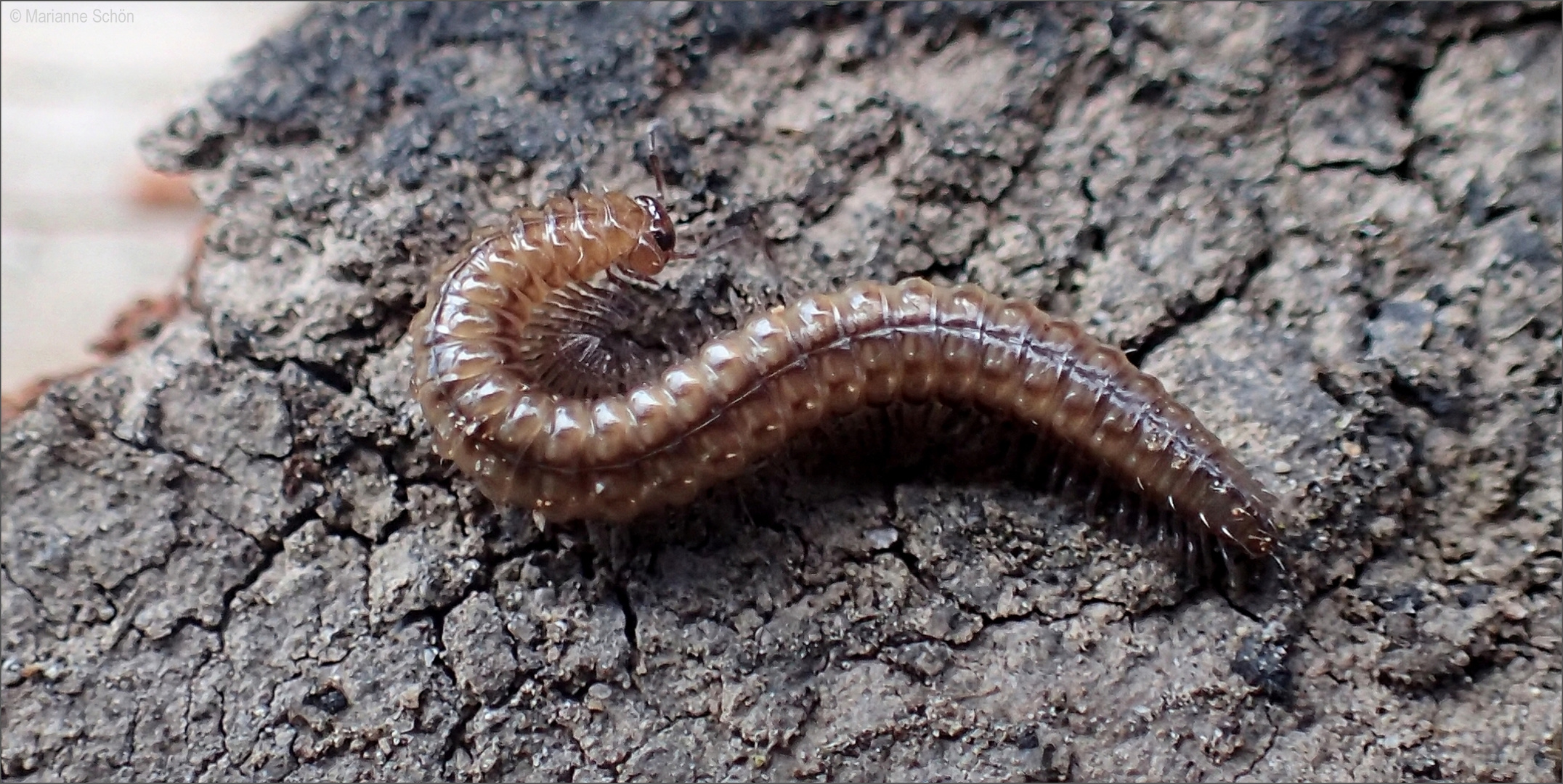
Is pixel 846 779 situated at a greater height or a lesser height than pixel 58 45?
lesser

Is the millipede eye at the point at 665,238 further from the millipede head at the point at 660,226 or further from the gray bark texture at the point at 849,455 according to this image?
the gray bark texture at the point at 849,455

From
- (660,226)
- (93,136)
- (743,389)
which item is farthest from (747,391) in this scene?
(93,136)

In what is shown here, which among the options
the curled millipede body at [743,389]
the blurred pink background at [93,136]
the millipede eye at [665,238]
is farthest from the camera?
the blurred pink background at [93,136]

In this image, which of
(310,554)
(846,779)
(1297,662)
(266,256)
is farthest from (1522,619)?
(266,256)

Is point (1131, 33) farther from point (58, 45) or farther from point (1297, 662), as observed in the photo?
point (58, 45)

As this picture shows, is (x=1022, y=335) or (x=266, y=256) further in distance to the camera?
(x=266, y=256)

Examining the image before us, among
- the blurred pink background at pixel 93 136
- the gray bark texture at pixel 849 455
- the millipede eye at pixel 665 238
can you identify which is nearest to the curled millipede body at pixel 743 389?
the millipede eye at pixel 665 238

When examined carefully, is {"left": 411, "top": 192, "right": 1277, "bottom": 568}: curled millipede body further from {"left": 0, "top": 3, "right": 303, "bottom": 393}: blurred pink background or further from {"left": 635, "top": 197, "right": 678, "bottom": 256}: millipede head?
{"left": 0, "top": 3, "right": 303, "bottom": 393}: blurred pink background

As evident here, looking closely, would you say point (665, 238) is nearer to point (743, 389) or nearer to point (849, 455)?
point (743, 389)
